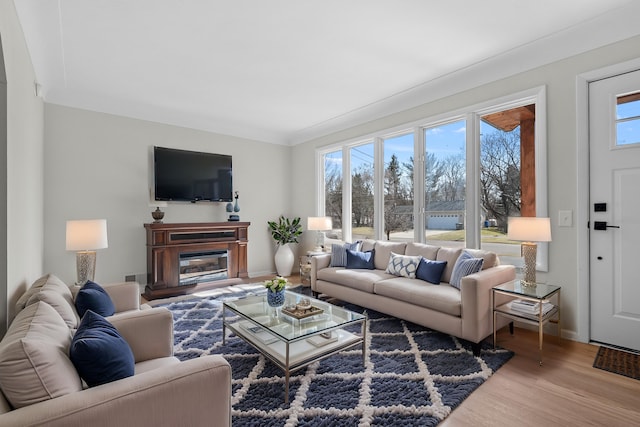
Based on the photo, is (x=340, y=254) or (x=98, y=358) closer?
(x=98, y=358)

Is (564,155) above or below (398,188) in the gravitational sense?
above

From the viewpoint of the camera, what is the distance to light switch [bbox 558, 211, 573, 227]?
287cm

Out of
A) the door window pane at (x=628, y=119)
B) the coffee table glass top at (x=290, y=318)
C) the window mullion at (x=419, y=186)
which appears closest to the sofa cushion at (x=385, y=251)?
the window mullion at (x=419, y=186)

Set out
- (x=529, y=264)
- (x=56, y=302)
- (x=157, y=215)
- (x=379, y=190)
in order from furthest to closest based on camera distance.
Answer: (x=379, y=190) → (x=157, y=215) → (x=529, y=264) → (x=56, y=302)

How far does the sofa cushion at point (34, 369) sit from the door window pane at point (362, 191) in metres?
4.16

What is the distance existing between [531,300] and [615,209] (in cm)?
106

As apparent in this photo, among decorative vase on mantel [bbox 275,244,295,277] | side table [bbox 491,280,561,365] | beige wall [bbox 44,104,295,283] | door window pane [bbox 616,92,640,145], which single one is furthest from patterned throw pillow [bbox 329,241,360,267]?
door window pane [bbox 616,92,640,145]

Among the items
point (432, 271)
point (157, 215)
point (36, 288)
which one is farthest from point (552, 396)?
point (157, 215)

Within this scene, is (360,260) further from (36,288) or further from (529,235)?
(36,288)

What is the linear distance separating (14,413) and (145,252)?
411cm

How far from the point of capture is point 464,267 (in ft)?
10.0

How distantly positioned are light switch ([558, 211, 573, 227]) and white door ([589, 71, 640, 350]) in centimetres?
14

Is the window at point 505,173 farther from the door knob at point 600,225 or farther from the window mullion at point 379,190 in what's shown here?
the window mullion at point 379,190

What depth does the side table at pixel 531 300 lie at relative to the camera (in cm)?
247
